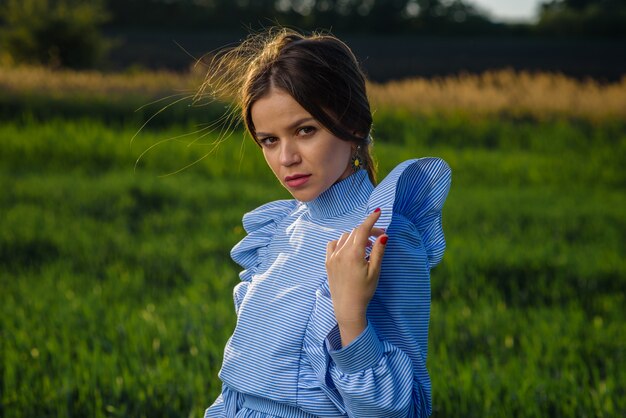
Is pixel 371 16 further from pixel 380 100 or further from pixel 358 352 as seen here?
pixel 358 352

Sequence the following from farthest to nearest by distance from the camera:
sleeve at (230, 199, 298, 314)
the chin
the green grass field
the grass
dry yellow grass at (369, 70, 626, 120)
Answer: dry yellow grass at (369, 70, 626, 120), the grass, the green grass field, sleeve at (230, 199, 298, 314), the chin

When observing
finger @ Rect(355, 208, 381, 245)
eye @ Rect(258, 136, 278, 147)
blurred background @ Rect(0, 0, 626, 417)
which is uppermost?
eye @ Rect(258, 136, 278, 147)

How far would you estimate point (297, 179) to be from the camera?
1814 millimetres

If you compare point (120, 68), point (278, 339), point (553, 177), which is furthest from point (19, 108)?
point (120, 68)

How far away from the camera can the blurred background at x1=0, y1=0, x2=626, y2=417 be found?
11.1 feet

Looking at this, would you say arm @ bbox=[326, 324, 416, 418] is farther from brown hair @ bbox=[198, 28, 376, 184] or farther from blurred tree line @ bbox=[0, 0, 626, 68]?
blurred tree line @ bbox=[0, 0, 626, 68]

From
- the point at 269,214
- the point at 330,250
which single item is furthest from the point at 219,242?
the point at 330,250

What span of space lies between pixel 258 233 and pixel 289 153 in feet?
1.34

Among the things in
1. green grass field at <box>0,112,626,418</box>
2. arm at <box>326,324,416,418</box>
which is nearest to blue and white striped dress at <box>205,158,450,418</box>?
→ arm at <box>326,324,416,418</box>

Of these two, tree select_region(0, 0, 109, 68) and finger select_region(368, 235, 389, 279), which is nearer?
finger select_region(368, 235, 389, 279)

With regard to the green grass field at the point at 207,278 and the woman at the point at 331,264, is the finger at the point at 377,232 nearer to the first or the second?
the woman at the point at 331,264

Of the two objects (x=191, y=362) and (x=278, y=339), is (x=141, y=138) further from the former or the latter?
(x=278, y=339)

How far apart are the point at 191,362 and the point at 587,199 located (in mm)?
6094

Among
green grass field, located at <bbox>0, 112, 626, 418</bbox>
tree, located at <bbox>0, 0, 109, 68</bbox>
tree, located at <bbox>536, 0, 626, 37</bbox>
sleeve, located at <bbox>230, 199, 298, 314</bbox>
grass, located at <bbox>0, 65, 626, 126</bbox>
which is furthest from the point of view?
tree, located at <bbox>536, 0, 626, 37</bbox>
